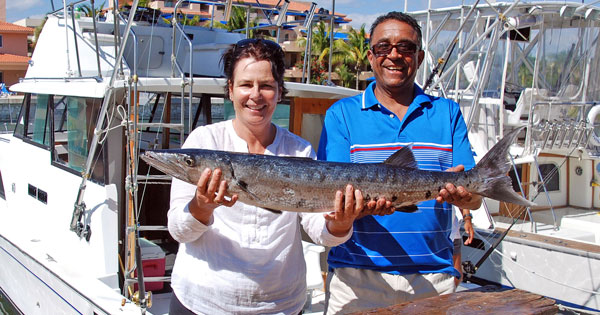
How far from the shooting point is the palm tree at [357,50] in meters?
56.1

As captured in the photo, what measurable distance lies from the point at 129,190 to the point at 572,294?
606 centimetres

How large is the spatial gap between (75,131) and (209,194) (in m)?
4.44

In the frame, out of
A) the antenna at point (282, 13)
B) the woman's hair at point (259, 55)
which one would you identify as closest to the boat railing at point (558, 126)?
the antenna at point (282, 13)

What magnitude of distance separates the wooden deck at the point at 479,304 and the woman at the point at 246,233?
1.35 feet

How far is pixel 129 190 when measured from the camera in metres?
5.05

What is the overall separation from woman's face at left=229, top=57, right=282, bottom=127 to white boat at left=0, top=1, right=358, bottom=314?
225cm

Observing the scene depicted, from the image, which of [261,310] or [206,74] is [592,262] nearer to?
[206,74]

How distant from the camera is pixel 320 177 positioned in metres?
2.73

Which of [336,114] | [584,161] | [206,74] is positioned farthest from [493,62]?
[336,114]

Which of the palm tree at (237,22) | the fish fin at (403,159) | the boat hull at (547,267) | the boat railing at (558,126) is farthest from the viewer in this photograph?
the boat railing at (558,126)

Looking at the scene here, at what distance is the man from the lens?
305 centimetres

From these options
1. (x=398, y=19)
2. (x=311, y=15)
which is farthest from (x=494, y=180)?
(x=311, y=15)

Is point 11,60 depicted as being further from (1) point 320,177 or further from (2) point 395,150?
(1) point 320,177

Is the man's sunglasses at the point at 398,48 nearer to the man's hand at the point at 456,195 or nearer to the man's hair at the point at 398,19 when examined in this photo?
the man's hair at the point at 398,19
